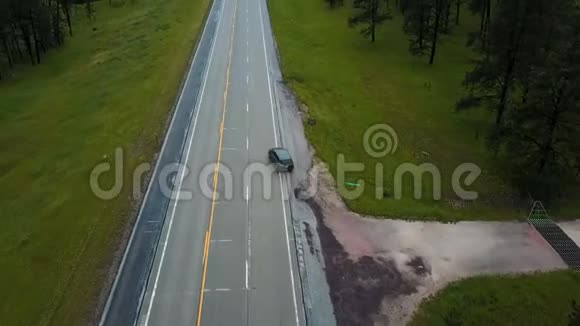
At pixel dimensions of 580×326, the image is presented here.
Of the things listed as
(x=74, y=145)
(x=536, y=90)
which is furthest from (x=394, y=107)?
(x=74, y=145)

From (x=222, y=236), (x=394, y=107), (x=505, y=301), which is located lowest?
(x=505, y=301)

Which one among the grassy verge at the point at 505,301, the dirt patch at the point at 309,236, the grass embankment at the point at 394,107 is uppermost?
the grass embankment at the point at 394,107

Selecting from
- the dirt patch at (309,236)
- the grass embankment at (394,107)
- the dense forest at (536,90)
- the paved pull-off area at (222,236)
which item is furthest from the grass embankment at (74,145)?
the dense forest at (536,90)

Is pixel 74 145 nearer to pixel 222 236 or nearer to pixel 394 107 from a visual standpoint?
pixel 222 236

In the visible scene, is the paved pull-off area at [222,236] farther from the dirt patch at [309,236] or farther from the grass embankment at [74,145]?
the grass embankment at [74,145]

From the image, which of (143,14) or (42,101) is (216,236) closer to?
(42,101)
